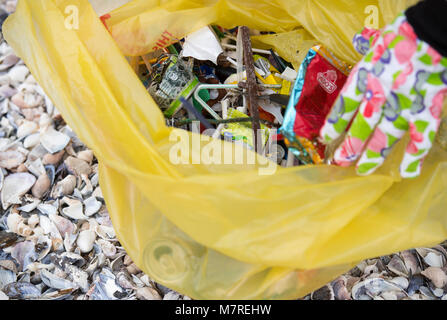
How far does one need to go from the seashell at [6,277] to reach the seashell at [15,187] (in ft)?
0.61

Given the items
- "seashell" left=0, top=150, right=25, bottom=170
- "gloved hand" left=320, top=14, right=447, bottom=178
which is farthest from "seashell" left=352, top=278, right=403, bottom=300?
"seashell" left=0, top=150, right=25, bottom=170

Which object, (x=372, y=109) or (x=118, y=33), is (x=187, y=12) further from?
(x=372, y=109)

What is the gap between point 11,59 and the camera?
1413mm

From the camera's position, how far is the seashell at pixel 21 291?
0.94 meters

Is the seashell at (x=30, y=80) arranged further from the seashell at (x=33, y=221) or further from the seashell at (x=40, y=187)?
the seashell at (x=33, y=221)

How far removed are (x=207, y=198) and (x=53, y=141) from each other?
0.64 metres

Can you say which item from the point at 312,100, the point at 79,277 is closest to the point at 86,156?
the point at 79,277

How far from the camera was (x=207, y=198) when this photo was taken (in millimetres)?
767

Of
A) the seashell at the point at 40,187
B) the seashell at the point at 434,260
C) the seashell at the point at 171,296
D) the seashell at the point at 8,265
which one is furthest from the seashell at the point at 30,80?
the seashell at the point at 434,260

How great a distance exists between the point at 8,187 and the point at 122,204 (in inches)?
16.9

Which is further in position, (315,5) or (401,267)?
(315,5)

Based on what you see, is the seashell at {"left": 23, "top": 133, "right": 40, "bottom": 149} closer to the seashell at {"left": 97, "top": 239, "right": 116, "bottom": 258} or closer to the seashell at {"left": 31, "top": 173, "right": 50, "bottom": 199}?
the seashell at {"left": 31, "top": 173, "right": 50, "bottom": 199}

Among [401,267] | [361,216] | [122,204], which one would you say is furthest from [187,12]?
[401,267]

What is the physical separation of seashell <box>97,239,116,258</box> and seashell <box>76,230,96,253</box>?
22 millimetres
